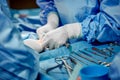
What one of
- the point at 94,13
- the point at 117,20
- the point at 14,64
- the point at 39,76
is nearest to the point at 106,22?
the point at 117,20

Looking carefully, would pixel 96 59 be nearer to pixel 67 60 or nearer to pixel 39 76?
pixel 67 60

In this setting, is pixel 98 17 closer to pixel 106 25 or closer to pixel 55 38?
pixel 106 25

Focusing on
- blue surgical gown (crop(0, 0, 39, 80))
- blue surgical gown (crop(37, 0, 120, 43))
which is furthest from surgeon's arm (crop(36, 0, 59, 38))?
blue surgical gown (crop(0, 0, 39, 80))

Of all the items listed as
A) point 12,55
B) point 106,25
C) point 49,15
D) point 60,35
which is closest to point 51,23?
point 49,15

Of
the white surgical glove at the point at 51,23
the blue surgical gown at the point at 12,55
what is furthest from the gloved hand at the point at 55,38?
the blue surgical gown at the point at 12,55

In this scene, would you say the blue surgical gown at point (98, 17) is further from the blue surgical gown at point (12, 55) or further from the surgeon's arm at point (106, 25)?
the blue surgical gown at point (12, 55)

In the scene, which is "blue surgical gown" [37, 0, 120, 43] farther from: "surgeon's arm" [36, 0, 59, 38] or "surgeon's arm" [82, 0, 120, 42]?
"surgeon's arm" [36, 0, 59, 38]

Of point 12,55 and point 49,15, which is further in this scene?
point 49,15

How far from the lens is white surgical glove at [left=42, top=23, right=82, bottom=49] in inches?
42.7

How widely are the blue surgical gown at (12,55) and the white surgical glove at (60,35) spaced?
0.41 m

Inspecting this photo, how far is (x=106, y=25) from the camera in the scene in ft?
3.42

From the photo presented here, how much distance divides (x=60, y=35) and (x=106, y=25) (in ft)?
0.73

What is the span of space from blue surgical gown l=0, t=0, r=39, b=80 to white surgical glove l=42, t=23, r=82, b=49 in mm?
413

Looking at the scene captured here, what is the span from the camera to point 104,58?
0.88m
